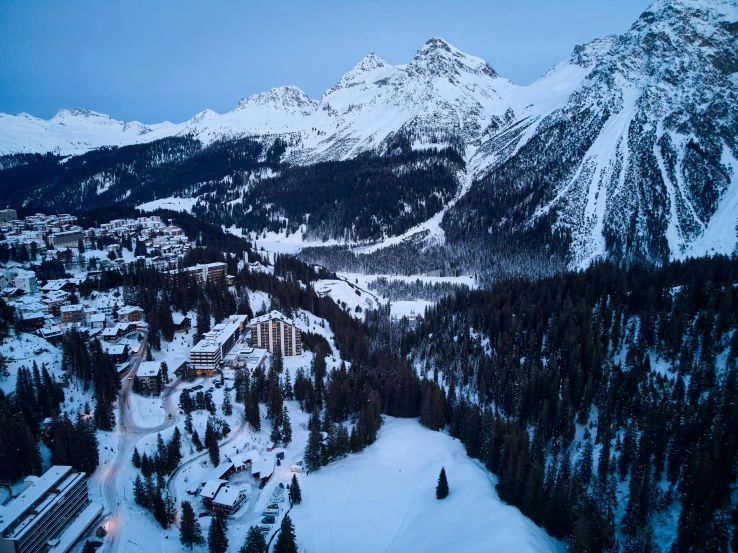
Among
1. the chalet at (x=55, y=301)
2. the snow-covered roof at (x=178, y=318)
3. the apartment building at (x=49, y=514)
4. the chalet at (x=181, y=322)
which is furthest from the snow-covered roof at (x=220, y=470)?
the chalet at (x=55, y=301)

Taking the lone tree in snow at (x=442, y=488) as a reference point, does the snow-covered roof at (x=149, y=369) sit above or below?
above

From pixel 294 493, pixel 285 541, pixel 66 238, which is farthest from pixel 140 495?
pixel 66 238

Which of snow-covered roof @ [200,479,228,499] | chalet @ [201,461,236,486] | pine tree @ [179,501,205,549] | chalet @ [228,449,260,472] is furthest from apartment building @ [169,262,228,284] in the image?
pine tree @ [179,501,205,549]

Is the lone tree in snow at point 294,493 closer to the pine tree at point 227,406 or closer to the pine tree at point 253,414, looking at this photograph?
the pine tree at point 253,414

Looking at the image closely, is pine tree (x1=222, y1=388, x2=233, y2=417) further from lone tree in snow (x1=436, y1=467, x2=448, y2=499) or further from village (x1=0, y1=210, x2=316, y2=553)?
lone tree in snow (x1=436, y1=467, x2=448, y2=499)

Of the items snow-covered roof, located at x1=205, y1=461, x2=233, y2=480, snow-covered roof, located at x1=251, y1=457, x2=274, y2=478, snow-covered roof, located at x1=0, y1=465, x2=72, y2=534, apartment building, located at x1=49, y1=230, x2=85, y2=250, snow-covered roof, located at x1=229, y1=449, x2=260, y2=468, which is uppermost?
apartment building, located at x1=49, y1=230, x2=85, y2=250

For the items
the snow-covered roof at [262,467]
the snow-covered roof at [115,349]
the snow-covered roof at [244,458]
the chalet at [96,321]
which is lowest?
the snow-covered roof at [262,467]

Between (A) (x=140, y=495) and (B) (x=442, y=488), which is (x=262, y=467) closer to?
(A) (x=140, y=495)
